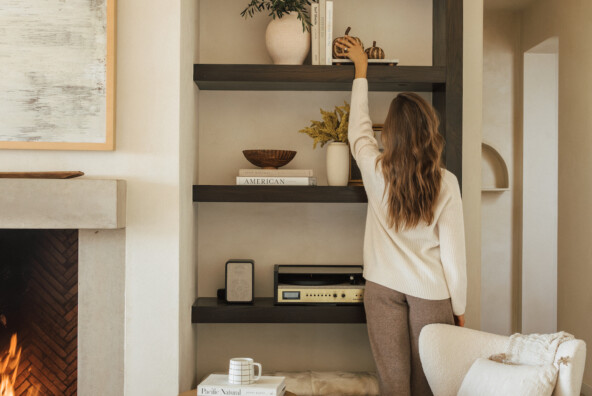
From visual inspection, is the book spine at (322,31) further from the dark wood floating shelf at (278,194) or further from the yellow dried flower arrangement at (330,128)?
the dark wood floating shelf at (278,194)

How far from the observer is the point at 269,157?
2.48 meters

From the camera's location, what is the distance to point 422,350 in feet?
6.59

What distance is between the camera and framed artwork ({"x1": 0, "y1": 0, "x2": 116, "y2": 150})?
7.11 ft

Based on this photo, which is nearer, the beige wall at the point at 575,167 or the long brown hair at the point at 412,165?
the long brown hair at the point at 412,165

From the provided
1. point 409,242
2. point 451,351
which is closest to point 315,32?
point 409,242

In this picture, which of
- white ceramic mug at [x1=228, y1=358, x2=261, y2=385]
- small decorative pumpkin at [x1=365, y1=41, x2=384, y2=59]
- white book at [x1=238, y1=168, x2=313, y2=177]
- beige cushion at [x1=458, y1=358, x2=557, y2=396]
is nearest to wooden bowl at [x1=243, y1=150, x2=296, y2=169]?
white book at [x1=238, y1=168, x2=313, y2=177]

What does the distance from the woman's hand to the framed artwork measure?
0.95 m

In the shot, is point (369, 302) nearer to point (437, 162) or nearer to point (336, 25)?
point (437, 162)

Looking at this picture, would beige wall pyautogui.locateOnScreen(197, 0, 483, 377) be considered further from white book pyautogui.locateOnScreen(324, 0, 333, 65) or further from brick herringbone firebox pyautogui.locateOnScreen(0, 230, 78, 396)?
brick herringbone firebox pyautogui.locateOnScreen(0, 230, 78, 396)

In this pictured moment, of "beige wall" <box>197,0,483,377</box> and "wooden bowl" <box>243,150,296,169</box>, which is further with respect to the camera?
"beige wall" <box>197,0,483,377</box>

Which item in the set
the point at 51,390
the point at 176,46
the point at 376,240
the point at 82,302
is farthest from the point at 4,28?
the point at 376,240

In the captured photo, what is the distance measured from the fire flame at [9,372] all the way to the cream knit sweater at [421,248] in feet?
4.75

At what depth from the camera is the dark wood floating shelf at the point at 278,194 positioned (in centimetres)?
242

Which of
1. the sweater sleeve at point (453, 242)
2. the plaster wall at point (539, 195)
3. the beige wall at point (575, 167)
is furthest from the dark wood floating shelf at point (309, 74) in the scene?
the plaster wall at point (539, 195)
